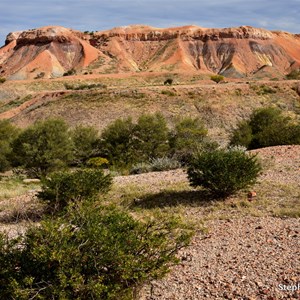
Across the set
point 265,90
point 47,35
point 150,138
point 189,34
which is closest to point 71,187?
point 150,138

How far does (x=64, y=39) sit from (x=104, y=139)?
66.2 meters

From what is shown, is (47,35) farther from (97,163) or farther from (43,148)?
(43,148)

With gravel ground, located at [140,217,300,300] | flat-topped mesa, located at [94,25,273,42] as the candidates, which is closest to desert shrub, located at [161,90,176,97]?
gravel ground, located at [140,217,300,300]

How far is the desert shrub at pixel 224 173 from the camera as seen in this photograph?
33.9 feet

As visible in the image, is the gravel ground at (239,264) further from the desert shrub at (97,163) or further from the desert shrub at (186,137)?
the desert shrub at (97,163)

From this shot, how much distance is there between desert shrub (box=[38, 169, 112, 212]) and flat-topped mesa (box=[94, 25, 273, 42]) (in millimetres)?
85330

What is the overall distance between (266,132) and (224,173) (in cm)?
1163

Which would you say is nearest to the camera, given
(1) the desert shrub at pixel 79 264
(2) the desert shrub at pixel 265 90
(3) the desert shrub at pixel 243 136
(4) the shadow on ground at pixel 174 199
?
(1) the desert shrub at pixel 79 264

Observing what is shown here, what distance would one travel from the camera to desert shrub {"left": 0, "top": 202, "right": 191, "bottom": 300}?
16.0 ft

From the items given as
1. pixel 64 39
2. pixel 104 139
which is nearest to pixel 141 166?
pixel 104 139

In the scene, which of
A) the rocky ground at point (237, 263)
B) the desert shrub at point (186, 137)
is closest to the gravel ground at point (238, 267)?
the rocky ground at point (237, 263)

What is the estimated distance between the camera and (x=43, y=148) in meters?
23.1

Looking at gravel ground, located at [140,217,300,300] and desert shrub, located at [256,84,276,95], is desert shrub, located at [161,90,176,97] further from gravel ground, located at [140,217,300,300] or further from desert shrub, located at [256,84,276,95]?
gravel ground, located at [140,217,300,300]

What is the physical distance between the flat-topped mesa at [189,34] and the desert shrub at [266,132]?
68.5m
